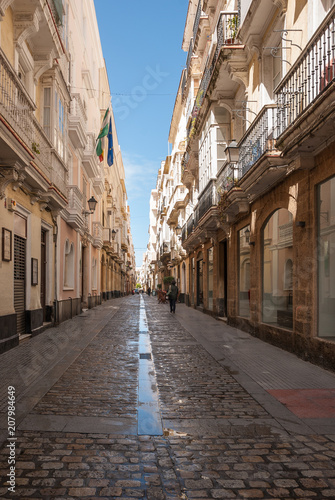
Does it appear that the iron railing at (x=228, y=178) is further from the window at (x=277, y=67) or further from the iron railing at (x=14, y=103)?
the iron railing at (x=14, y=103)

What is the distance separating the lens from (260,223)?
11.7 m

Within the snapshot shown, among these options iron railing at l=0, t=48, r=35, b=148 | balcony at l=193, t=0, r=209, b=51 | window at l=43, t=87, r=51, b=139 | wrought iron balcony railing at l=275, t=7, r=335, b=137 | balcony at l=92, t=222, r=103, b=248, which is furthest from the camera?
balcony at l=92, t=222, r=103, b=248

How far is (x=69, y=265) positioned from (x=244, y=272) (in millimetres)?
8602

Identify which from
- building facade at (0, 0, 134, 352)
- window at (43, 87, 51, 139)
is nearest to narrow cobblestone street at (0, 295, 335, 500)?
building facade at (0, 0, 134, 352)

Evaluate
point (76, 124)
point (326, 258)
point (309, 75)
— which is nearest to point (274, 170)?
point (309, 75)

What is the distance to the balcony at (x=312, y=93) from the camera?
21.2 ft

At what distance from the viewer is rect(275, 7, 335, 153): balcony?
6.48 m

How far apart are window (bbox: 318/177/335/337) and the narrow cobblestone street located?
0.91m

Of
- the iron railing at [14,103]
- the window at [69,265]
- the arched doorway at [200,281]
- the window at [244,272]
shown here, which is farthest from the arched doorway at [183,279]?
the iron railing at [14,103]

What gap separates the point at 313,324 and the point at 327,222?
1.85 meters

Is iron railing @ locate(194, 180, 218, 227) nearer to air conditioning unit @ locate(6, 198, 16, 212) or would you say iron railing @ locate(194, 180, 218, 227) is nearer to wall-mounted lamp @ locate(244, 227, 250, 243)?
wall-mounted lamp @ locate(244, 227, 250, 243)

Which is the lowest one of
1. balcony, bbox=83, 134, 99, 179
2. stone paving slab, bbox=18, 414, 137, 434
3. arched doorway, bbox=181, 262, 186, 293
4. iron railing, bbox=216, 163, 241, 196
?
stone paving slab, bbox=18, 414, 137, 434

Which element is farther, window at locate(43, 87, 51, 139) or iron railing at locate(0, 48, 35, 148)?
window at locate(43, 87, 51, 139)

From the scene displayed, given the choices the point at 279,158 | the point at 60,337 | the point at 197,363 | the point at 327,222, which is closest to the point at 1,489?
the point at 197,363
